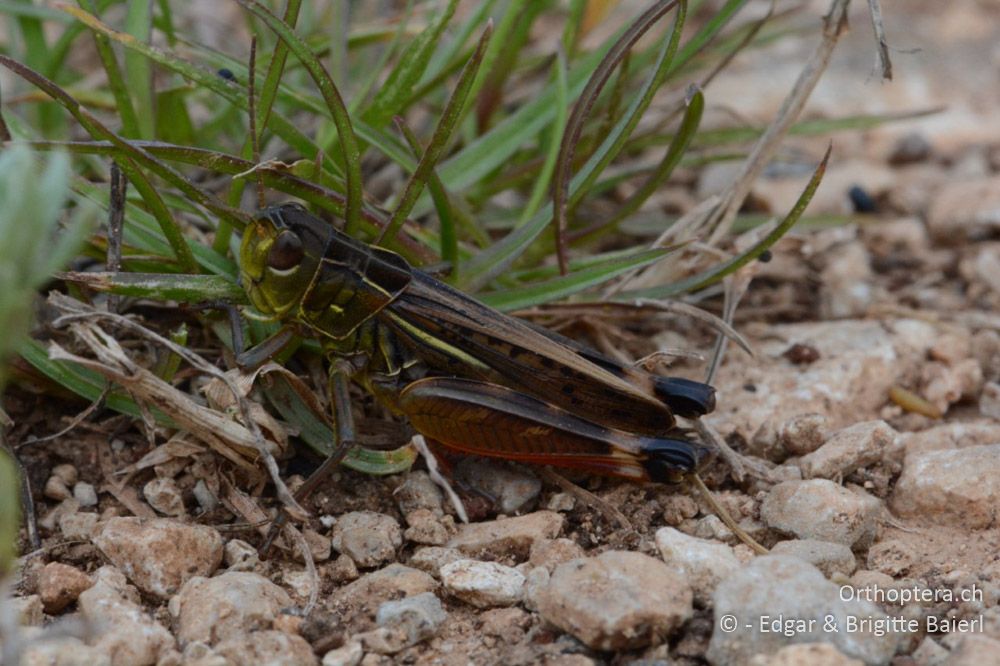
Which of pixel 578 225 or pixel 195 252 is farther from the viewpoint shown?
pixel 578 225

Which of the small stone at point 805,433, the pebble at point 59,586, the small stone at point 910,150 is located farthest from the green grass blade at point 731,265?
the small stone at point 910,150

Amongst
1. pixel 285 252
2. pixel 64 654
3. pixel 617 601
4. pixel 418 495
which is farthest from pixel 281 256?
pixel 617 601

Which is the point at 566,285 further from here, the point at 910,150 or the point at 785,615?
the point at 910,150

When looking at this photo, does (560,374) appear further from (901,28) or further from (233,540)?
(901,28)

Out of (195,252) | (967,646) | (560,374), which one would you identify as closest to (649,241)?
(560,374)

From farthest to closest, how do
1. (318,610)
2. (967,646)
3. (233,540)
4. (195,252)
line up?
(195,252) → (233,540) → (318,610) → (967,646)

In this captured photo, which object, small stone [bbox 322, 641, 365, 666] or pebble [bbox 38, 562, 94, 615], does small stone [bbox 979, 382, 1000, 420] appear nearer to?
small stone [bbox 322, 641, 365, 666]
